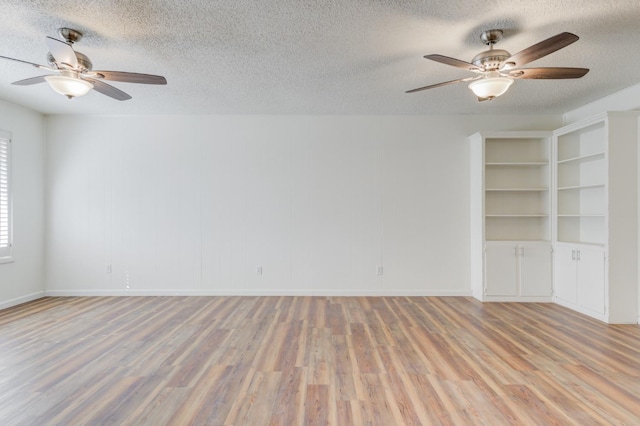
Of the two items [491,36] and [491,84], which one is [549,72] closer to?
[491,84]


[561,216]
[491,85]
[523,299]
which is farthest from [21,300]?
[561,216]

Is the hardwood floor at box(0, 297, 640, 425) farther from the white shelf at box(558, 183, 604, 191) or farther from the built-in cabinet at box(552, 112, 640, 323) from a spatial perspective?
the white shelf at box(558, 183, 604, 191)

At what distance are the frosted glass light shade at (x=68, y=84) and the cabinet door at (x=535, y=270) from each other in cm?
536

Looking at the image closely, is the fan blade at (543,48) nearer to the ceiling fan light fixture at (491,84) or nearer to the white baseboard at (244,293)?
the ceiling fan light fixture at (491,84)

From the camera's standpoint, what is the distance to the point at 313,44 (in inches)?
114

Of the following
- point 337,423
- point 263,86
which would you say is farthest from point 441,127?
point 337,423

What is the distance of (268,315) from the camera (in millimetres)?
4074

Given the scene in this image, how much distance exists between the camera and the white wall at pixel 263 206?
509cm

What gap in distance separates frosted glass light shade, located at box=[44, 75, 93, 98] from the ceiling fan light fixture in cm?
327

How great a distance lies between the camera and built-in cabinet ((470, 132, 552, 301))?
467cm

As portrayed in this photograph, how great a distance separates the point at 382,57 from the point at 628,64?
2471mm

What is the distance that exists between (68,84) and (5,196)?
2.98 m

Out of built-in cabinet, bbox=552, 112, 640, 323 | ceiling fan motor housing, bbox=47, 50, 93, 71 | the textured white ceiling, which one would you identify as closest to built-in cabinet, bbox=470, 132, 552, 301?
built-in cabinet, bbox=552, 112, 640, 323

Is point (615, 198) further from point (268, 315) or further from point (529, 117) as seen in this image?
point (268, 315)
